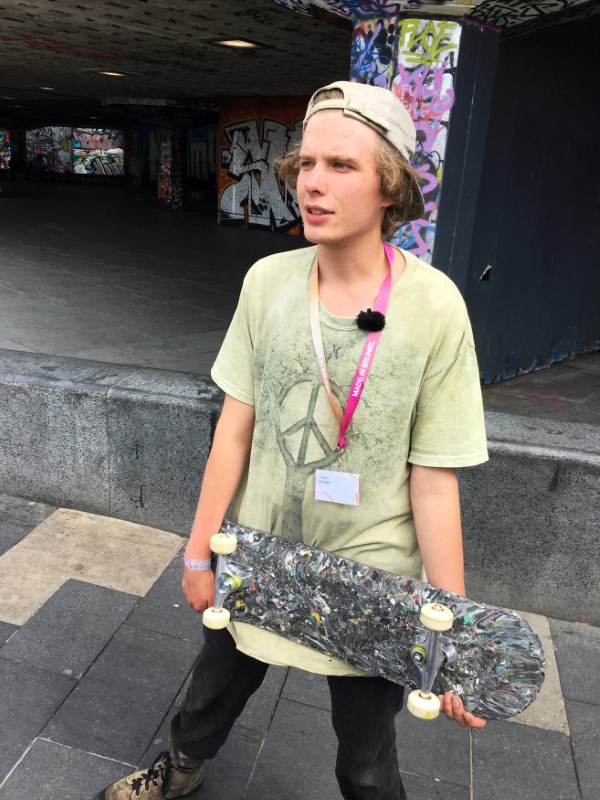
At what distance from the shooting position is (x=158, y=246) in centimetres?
1255

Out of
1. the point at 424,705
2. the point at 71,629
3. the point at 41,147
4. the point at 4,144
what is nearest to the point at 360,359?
the point at 424,705

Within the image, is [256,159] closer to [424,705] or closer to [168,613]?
[168,613]

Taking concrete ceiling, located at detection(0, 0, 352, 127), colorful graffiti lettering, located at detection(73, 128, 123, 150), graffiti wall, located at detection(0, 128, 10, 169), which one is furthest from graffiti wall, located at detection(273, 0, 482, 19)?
colorful graffiti lettering, located at detection(73, 128, 123, 150)

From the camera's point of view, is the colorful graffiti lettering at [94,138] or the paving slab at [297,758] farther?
the colorful graffiti lettering at [94,138]

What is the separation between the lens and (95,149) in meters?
37.2

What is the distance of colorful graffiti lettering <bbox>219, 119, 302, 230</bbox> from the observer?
15891 mm

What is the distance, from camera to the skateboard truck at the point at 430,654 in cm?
130

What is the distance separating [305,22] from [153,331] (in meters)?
3.48

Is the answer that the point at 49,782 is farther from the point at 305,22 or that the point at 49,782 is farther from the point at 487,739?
the point at 305,22

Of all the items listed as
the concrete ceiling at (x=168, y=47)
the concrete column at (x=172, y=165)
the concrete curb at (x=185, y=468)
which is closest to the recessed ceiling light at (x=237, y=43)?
the concrete ceiling at (x=168, y=47)

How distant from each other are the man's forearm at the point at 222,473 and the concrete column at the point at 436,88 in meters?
2.71

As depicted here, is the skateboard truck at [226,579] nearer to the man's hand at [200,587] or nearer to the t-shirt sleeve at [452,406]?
the man's hand at [200,587]

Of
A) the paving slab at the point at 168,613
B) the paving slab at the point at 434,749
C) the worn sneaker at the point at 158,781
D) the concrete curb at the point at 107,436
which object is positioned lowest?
the paving slab at the point at 434,749

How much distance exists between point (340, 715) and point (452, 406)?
0.81 metres
